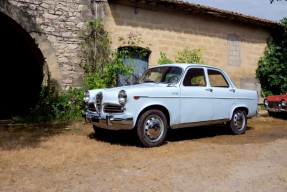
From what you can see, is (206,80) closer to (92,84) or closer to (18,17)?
(92,84)

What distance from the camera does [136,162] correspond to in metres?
3.98

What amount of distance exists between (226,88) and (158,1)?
4441mm

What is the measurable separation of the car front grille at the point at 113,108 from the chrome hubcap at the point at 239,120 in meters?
3.06

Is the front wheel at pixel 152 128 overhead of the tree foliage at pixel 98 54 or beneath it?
beneath

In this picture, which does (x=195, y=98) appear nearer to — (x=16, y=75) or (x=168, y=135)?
(x=168, y=135)

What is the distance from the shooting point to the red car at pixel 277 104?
8883 millimetres

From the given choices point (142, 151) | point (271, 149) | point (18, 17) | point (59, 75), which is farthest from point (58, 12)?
point (271, 149)

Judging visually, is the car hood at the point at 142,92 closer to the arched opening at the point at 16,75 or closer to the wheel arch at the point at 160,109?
the wheel arch at the point at 160,109

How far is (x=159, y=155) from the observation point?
4.36m

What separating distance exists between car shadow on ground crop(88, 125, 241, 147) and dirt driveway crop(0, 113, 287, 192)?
0.02 metres

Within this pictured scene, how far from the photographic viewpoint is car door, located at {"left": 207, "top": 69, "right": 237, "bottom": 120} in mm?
5964

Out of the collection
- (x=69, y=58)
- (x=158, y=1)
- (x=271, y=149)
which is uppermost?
(x=158, y=1)

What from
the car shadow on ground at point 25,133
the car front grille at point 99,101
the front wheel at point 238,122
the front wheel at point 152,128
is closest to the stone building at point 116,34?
the car shadow on ground at point 25,133

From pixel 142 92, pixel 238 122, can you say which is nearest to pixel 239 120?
pixel 238 122
